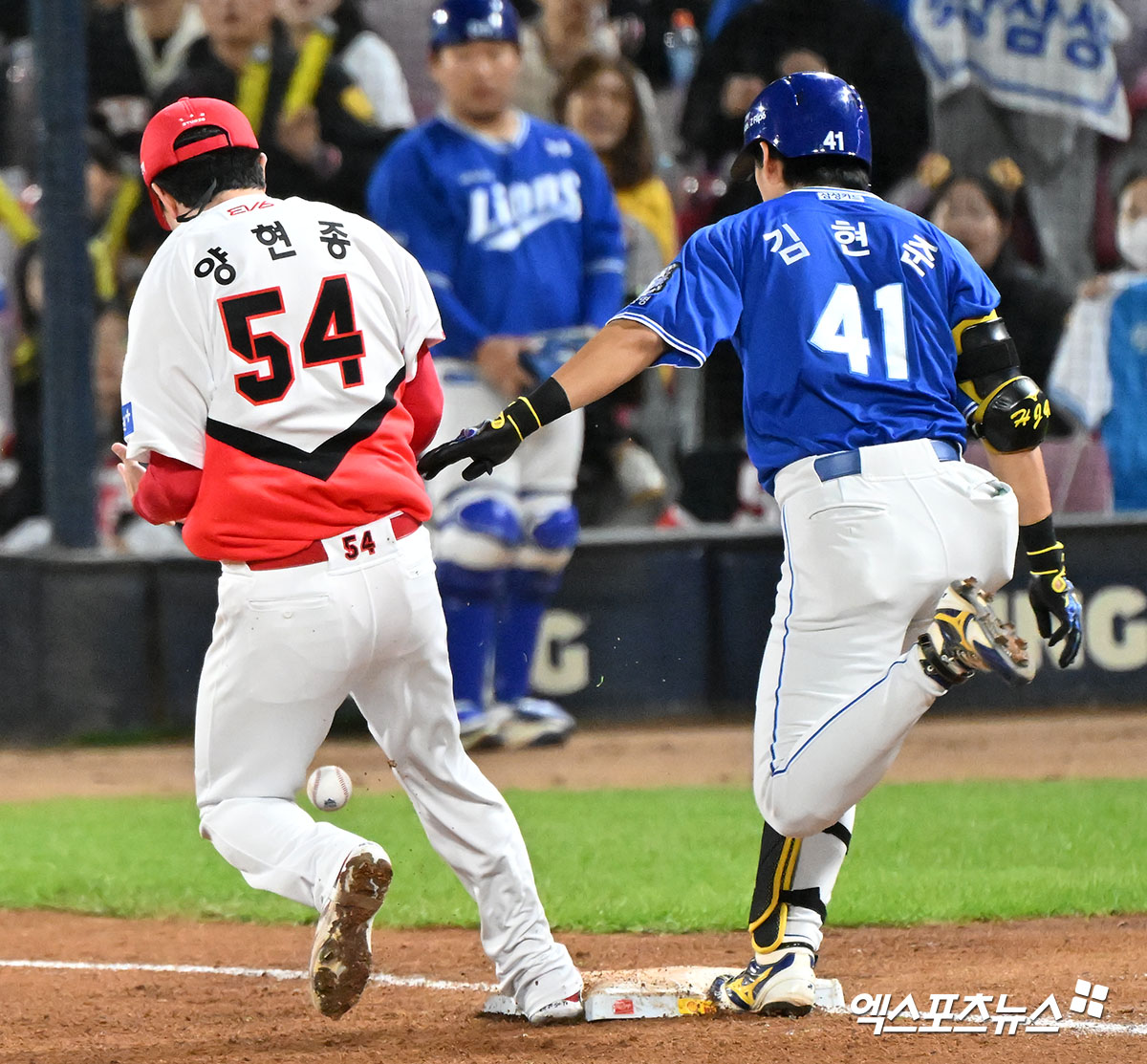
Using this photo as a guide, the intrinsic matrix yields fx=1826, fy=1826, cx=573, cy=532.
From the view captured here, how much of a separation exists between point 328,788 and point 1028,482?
1.84m

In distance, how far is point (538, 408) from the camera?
156 inches

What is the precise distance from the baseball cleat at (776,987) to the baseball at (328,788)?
3.43 feet

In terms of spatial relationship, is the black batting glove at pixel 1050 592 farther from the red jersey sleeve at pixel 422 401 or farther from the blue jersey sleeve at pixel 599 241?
the blue jersey sleeve at pixel 599 241

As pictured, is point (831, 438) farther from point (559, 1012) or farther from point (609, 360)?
point (559, 1012)

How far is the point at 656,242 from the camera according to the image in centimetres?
934

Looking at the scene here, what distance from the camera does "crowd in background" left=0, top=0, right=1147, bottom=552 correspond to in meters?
9.38

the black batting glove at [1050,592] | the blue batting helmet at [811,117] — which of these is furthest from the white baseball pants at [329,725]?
the black batting glove at [1050,592]

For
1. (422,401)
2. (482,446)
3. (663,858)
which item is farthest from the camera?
(663,858)

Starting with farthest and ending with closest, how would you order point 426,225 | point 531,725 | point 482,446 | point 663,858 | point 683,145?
point 683,145 → point 531,725 → point 426,225 → point 663,858 → point 482,446

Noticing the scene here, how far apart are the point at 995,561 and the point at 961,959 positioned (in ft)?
4.06

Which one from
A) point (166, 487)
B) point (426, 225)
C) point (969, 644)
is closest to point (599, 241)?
point (426, 225)

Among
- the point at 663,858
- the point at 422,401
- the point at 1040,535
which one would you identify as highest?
the point at 422,401

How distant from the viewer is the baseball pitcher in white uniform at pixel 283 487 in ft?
12.4

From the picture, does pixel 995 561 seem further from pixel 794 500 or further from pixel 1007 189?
pixel 1007 189
